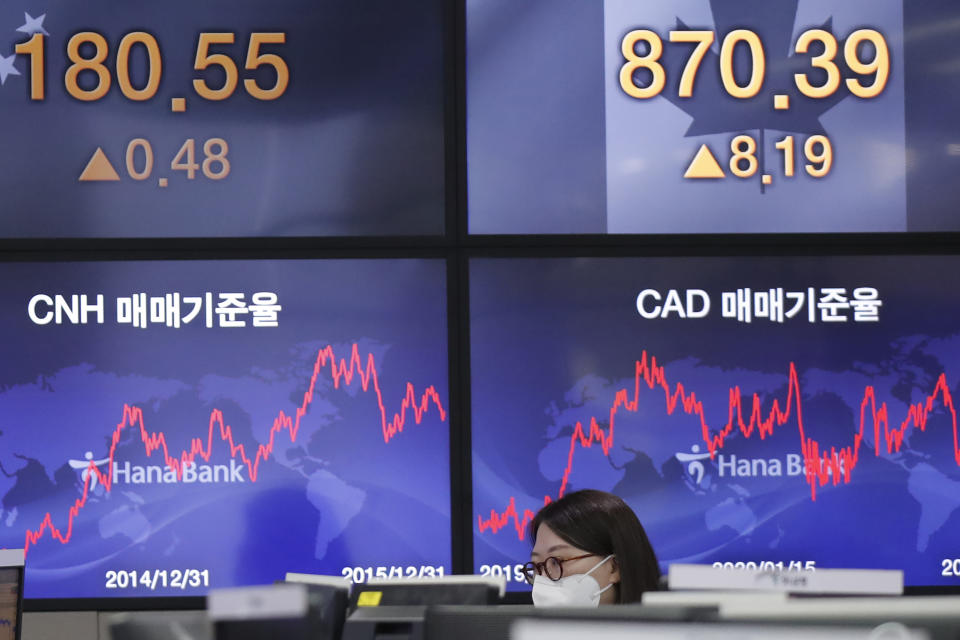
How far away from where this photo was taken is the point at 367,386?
3.82 metres

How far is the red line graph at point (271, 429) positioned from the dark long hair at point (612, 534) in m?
0.94

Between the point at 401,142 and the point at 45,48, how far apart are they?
117 centimetres

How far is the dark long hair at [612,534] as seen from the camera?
2855 millimetres

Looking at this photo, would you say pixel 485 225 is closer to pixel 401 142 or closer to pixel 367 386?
pixel 401 142

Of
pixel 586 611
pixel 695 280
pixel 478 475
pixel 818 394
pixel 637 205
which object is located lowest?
pixel 586 611

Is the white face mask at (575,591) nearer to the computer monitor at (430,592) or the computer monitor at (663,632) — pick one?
the computer monitor at (430,592)

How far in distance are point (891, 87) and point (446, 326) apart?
1.66 m

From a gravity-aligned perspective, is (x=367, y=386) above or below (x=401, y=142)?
below

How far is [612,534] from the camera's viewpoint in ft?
9.48

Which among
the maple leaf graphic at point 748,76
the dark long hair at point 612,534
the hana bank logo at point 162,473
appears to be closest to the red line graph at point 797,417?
the maple leaf graphic at point 748,76

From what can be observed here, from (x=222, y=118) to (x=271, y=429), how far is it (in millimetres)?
1015

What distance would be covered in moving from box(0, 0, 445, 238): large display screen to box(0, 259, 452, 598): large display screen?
178 millimetres

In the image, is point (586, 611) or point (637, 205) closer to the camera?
point (586, 611)

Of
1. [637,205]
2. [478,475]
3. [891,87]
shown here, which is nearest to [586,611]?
[478,475]
